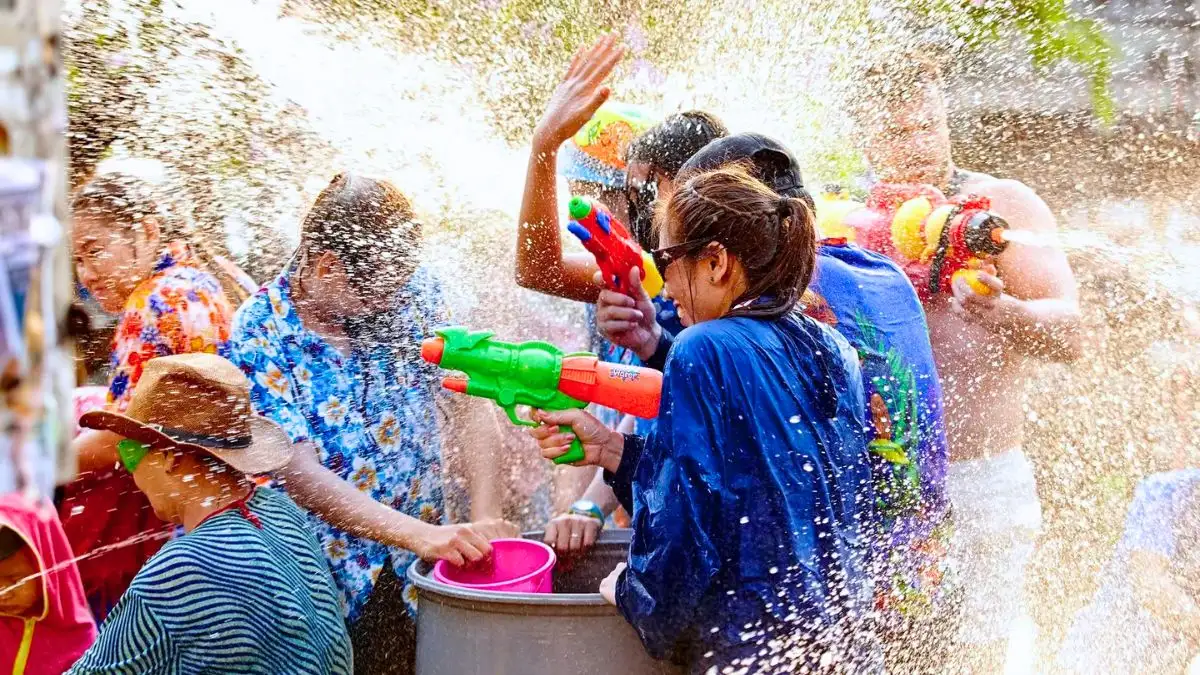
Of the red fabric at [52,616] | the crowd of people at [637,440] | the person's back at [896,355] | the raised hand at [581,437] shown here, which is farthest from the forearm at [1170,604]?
the red fabric at [52,616]

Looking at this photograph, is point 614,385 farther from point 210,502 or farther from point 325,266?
point 325,266

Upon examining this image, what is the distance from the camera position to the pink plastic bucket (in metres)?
2.45

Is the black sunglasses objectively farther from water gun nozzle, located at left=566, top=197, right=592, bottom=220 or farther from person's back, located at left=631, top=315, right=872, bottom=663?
water gun nozzle, located at left=566, top=197, right=592, bottom=220

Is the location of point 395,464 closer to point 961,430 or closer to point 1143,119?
point 961,430

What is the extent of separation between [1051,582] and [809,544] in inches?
93.6

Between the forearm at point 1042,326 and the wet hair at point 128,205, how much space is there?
2304mm

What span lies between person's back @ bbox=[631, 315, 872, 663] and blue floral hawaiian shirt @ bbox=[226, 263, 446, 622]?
1.14m

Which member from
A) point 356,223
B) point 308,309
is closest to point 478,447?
point 308,309

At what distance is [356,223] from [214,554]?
1.01 m

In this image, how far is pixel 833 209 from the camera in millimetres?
3240

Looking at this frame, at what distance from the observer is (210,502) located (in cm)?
242

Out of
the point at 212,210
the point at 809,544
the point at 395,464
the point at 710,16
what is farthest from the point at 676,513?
the point at 710,16

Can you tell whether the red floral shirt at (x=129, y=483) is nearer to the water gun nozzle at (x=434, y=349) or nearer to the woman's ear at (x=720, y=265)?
the water gun nozzle at (x=434, y=349)

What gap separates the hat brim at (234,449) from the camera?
237 centimetres
